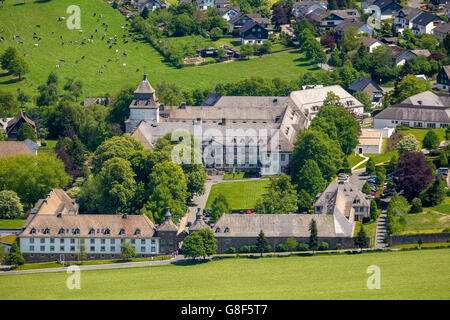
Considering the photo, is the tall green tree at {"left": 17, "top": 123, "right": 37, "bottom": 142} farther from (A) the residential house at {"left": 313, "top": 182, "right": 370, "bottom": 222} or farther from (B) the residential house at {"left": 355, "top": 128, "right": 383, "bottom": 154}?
(A) the residential house at {"left": 313, "top": 182, "right": 370, "bottom": 222}

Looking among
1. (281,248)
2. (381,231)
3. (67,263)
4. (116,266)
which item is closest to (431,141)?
(381,231)

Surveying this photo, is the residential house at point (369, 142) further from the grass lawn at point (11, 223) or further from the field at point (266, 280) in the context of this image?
the grass lawn at point (11, 223)

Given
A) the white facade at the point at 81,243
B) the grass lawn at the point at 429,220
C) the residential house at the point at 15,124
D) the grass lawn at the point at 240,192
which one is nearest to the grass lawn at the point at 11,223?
the white facade at the point at 81,243

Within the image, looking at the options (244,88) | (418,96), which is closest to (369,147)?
(418,96)

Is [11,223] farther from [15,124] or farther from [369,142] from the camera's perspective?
[369,142]

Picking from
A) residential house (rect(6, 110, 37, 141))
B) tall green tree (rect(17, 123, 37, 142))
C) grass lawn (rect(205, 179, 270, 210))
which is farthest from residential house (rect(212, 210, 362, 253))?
residential house (rect(6, 110, 37, 141))

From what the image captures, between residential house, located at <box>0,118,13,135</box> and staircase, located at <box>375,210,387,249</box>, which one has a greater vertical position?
residential house, located at <box>0,118,13,135</box>

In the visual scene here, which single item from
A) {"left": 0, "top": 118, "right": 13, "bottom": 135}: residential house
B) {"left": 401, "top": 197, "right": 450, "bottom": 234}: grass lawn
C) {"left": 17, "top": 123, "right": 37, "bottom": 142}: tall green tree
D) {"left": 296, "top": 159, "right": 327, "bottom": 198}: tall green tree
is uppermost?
{"left": 0, "top": 118, "right": 13, "bottom": 135}: residential house
